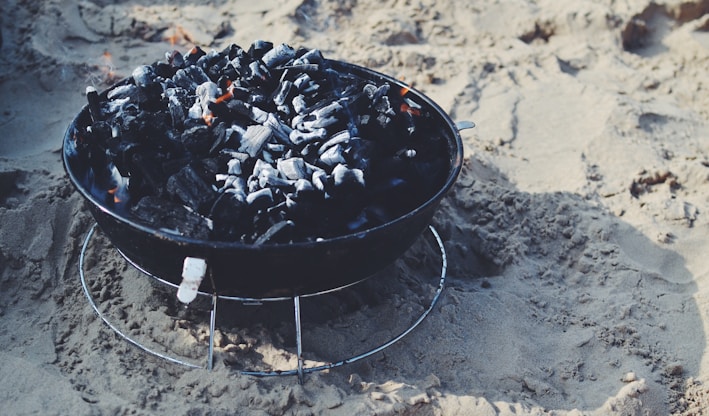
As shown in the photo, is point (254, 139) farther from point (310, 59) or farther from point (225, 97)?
point (310, 59)

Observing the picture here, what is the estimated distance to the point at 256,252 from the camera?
2082mm

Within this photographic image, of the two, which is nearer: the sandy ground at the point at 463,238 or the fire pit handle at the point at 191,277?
the fire pit handle at the point at 191,277

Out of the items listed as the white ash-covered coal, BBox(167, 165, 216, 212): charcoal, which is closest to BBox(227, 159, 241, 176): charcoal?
the white ash-covered coal

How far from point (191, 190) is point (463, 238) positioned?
1.49 meters

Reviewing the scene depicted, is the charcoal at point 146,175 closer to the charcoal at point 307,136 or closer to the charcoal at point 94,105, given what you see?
the charcoal at point 94,105

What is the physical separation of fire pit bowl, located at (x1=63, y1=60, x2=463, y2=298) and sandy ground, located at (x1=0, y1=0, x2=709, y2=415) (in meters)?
0.39

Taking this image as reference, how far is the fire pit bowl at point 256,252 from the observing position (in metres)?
2.11

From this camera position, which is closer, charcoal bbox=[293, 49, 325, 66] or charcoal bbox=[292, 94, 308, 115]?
charcoal bbox=[292, 94, 308, 115]

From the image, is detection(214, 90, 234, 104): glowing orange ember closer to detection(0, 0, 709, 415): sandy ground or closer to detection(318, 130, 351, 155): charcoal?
detection(318, 130, 351, 155): charcoal

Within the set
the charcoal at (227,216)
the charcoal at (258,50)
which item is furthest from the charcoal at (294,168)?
the charcoal at (258,50)

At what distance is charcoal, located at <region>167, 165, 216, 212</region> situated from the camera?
228 cm

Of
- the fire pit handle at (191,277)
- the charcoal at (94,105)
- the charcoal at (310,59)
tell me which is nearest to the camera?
the fire pit handle at (191,277)

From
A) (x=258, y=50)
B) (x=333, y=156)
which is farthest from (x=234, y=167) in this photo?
(x=258, y=50)

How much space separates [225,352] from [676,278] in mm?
2066
